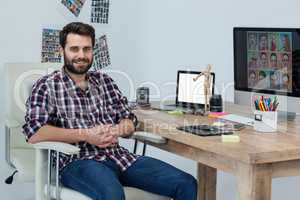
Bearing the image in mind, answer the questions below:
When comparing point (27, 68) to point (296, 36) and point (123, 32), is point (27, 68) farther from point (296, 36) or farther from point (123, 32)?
point (296, 36)

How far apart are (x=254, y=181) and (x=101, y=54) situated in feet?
6.83

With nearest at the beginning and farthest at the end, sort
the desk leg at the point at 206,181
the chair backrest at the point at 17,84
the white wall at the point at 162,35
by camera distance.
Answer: the chair backrest at the point at 17,84
the desk leg at the point at 206,181
the white wall at the point at 162,35

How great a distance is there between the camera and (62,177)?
2.10 m

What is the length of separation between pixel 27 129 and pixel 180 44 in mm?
1820

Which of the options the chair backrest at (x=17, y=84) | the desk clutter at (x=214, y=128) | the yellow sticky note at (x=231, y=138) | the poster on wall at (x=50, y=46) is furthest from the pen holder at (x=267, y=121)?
the poster on wall at (x=50, y=46)

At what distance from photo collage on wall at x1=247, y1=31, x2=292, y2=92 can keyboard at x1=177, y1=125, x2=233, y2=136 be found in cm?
42

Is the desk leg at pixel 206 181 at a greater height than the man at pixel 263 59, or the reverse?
the man at pixel 263 59

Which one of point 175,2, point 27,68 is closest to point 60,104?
point 27,68

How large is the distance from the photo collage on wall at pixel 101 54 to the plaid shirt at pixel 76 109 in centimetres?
116

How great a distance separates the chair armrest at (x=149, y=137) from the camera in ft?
7.19

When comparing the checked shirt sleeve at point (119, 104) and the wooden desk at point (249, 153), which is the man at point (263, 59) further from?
the checked shirt sleeve at point (119, 104)

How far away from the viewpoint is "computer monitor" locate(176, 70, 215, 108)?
2.62 meters

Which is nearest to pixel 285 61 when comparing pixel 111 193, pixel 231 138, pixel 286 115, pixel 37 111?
pixel 286 115

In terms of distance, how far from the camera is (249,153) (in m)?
1.66
